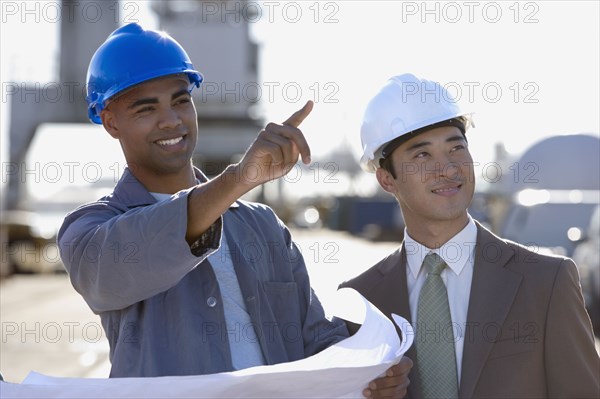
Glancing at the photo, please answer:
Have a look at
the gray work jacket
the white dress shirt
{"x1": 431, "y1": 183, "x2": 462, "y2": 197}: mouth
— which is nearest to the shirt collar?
the white dress shirt

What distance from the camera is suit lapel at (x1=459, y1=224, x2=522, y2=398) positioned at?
329 centimetres

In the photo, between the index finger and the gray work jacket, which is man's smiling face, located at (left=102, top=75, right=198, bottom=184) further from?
the index finger

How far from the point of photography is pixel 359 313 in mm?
3008

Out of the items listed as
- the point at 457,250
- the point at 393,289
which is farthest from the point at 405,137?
the point at 393,289

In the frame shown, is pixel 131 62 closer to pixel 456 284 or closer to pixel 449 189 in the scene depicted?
pixel 449 189

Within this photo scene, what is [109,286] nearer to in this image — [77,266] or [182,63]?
[77,266]

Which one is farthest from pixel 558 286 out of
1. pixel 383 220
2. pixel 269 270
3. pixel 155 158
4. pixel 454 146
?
pixel 383 220

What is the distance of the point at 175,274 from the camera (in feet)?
8.70

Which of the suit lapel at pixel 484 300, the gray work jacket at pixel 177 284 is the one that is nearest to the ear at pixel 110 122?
the gray work jacket at pixel 177 284

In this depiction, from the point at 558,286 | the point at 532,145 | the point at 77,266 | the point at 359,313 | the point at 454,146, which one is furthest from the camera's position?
the point at 532,145

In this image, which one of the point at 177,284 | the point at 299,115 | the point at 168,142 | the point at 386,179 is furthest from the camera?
the point at 386,179

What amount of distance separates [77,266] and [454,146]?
62.8 inches

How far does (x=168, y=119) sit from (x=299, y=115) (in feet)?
2.64

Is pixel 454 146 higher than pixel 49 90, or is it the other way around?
pixel 49 90
